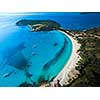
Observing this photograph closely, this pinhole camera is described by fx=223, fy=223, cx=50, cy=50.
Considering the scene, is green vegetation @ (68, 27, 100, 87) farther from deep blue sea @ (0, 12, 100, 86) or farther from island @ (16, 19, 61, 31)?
island @ (16, 19, 61, 31)

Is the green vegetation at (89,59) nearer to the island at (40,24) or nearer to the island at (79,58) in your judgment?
the island at (79,58)

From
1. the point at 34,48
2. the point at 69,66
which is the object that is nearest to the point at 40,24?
the point at 34,48

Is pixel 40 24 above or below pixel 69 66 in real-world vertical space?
above

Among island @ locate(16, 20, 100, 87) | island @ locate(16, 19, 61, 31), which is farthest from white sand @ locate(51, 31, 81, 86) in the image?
island @ locate(16, 19, 61, 31)

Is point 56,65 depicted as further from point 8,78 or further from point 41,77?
point 8,78

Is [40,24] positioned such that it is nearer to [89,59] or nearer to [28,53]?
[28,53]
